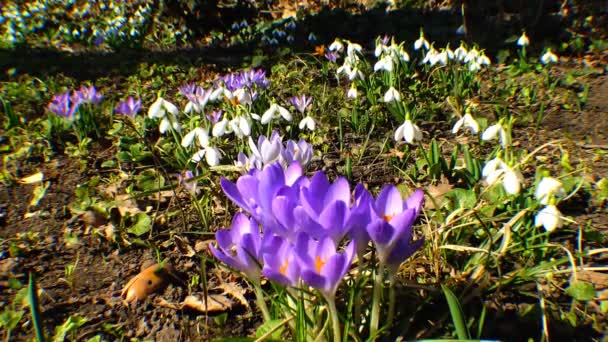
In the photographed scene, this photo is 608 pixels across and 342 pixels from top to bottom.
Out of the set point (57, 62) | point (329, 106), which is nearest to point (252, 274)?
point (329, 106)

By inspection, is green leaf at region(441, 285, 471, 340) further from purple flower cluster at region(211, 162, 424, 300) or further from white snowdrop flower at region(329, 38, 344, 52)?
white snowdrop flower at region(329, 38, 344, 52)

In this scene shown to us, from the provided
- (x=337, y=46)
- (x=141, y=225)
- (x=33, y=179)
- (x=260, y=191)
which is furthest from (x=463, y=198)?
(x=33, y=179)

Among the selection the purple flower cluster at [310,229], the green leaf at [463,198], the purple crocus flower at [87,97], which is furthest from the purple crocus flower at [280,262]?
the purple crocus flower at [87,97]

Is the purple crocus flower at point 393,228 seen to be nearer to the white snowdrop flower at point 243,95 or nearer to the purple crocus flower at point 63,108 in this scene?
the white snowdrop flower at point 243,95

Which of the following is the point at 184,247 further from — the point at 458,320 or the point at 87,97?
the point at 87,97

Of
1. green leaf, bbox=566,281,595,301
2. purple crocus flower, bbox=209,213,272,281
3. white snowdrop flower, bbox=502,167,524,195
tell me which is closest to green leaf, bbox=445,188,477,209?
white snowdrop flower, bbox=502,167,524,195
